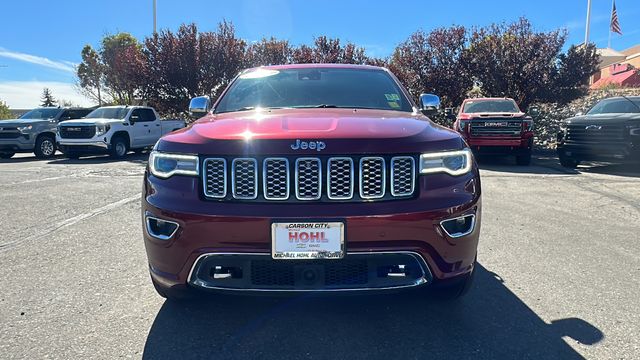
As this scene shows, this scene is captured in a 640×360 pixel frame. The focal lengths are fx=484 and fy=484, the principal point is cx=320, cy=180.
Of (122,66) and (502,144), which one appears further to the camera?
(122,66)

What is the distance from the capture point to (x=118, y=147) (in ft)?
51.1

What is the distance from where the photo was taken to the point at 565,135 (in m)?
11.9

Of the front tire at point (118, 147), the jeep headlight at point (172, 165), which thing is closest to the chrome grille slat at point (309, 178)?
the jeep headlight at point (172, 165)

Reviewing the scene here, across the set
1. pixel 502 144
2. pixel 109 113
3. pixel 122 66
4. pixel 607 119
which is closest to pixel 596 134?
pixel 607 119

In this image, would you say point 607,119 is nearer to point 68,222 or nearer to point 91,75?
point 68,222

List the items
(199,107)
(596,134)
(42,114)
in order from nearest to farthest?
(199,107) < (596,134) < (42,114)

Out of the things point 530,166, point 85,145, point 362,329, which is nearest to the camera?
point 362,329

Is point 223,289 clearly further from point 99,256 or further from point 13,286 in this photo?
point 99,256

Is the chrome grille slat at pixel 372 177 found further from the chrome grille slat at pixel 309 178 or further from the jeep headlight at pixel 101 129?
the jeep headlight at pixel 101 129

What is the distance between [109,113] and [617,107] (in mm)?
14905

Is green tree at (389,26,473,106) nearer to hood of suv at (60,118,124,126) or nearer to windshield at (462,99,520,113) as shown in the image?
windshield at (462,99,520,113)

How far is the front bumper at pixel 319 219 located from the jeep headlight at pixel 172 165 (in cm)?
4

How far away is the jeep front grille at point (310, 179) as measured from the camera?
259 cm

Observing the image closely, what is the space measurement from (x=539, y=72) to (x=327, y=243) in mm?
18027
